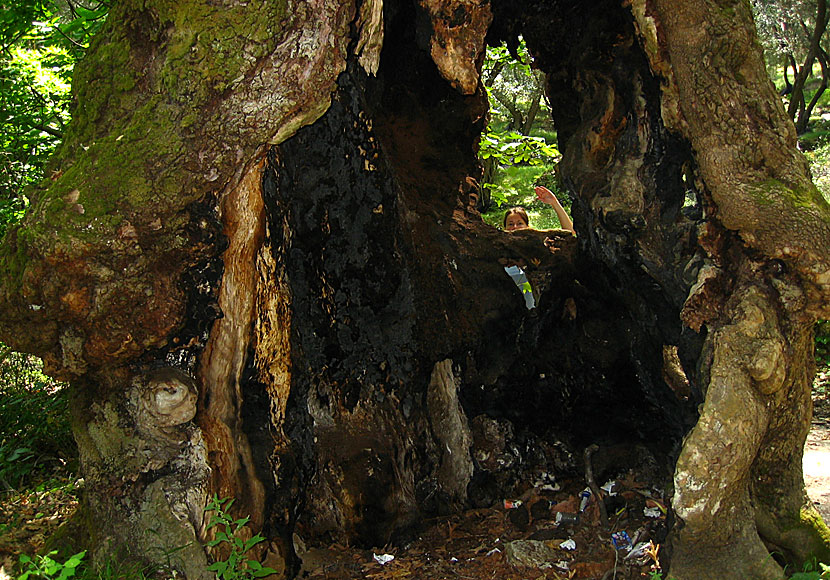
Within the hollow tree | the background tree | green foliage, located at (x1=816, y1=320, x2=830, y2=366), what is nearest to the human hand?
the hollow tree

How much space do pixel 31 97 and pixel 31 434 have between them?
9.82 ft

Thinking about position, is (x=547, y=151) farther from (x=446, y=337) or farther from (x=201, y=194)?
(x=201, y=194)

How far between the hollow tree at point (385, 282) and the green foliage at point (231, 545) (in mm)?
108

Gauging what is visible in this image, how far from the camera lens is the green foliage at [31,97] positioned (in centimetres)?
562

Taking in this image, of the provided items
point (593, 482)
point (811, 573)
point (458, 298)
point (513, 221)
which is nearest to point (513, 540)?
point (593, 482)

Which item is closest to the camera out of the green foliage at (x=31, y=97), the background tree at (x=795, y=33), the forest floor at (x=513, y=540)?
the forest floor at (x=513, y=540)

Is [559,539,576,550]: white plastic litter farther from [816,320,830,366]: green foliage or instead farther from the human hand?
[816,320,830,366]: green foliage

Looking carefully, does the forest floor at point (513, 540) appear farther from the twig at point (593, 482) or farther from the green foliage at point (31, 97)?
the green foliage at point (31, 97)

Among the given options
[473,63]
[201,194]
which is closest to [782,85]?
[473,63]

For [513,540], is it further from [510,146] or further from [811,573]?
[510,146]

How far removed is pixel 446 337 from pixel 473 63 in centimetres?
184

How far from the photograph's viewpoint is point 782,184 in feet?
10.9

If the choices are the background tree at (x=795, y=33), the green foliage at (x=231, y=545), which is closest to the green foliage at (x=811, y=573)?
the green foliage at (x=231, y=545)

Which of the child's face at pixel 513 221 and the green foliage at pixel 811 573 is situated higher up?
the child's face at pixel 513 221
